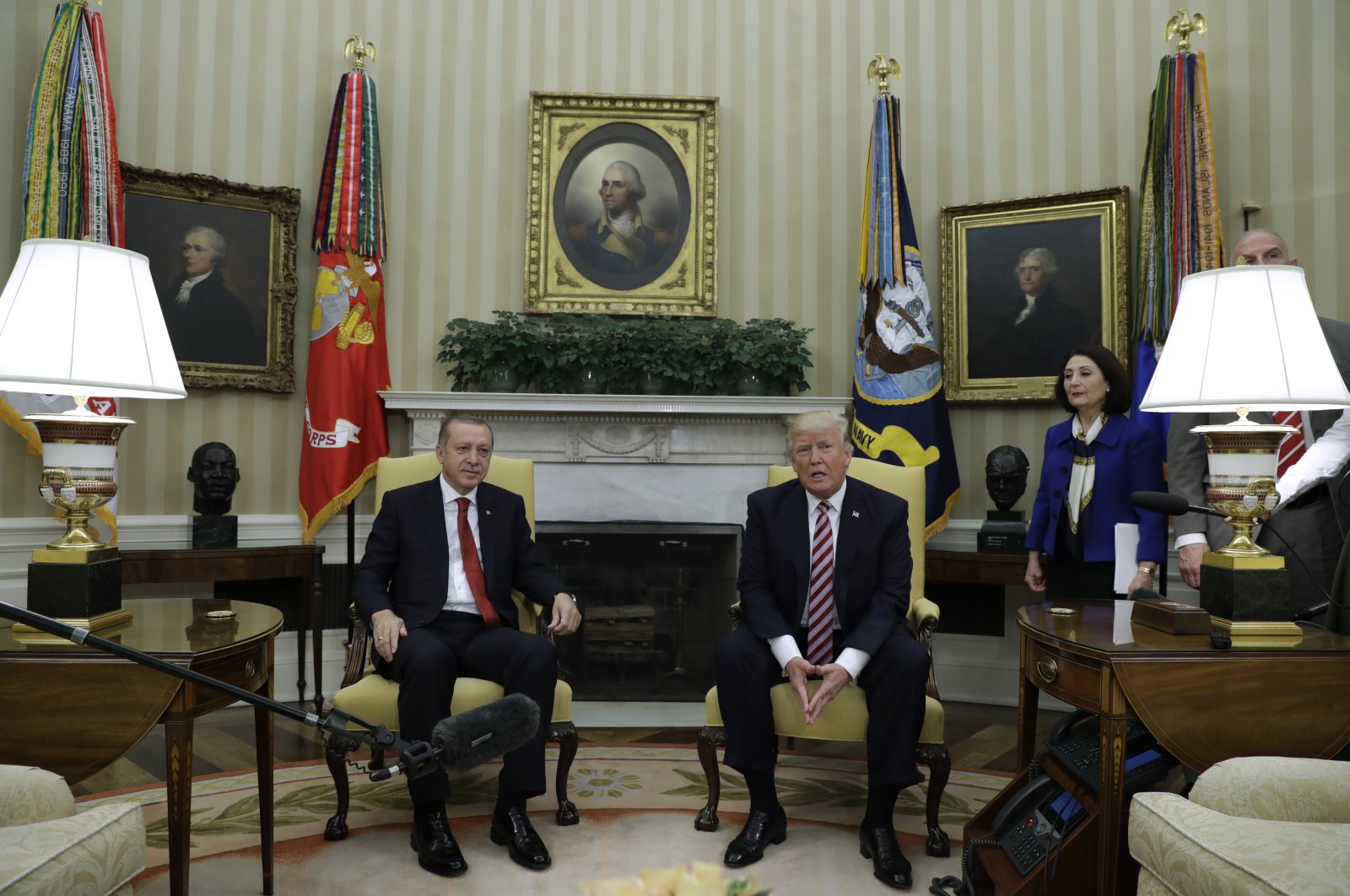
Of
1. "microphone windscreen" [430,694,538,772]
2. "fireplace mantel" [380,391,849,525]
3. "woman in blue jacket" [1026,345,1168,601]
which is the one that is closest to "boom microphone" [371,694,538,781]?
"microphone windscreen" [430,694,538,772]

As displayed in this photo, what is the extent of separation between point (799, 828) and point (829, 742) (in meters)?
1.13

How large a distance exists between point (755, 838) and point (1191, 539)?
1.74 meters

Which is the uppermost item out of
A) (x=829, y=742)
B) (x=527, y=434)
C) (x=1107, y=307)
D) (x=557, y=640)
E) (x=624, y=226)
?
(x=624, y=226)

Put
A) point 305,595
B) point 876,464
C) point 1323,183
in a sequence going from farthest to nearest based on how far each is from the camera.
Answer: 1. point 305,595
2. point 1323,183
3. point 876,464

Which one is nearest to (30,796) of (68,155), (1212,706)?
(1212,706)

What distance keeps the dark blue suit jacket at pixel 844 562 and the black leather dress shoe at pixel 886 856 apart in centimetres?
59

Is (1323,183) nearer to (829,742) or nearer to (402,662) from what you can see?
(829,742)

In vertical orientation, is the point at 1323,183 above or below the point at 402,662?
above

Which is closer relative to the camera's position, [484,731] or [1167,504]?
[484,731]

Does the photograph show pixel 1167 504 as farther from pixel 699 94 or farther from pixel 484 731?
pixel 699 94

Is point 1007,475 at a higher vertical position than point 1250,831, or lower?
higher

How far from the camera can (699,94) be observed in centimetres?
528

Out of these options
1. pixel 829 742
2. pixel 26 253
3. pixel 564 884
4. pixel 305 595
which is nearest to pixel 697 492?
pixel 829 742

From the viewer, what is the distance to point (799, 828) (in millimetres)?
3053
